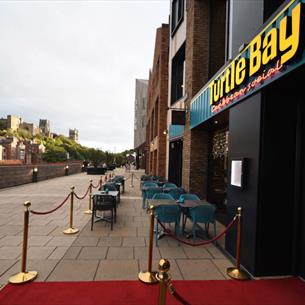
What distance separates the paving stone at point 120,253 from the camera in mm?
5231

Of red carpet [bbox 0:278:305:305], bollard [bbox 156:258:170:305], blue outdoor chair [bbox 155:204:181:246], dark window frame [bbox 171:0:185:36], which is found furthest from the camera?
dark window frame [bbox 171:0:185:36]

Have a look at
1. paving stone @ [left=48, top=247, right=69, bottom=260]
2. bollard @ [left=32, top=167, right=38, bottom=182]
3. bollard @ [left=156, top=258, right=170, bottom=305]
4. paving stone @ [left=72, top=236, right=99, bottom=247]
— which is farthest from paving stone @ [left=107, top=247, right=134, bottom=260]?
bollard @ [left=32, top=167, right=38, bottom=182]

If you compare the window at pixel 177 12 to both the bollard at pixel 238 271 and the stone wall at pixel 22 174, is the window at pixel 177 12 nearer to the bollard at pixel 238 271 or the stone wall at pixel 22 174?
the bollard at pixel 238 271

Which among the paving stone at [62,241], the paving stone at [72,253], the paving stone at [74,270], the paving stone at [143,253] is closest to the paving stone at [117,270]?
the paving stone at [74,270]

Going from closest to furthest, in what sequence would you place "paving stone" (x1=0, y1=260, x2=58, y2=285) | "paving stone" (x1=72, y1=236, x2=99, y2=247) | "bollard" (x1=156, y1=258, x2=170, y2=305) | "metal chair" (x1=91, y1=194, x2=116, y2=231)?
"bollard" (x1=156, y1=258, x2=170, y2=305) < "paving stone" (x1=0, y1=260, x2=58, y2=285) < "paving stone" (x1=72, y1=236, x2=99, y2=247) < "metal chair" (x1=91, y1=194, x2=116, y2=231)

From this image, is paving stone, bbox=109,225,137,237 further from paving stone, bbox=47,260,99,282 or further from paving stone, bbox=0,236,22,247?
paving stone, bbox=0,236,22,247

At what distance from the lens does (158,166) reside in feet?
59.3

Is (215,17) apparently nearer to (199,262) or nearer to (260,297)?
(199,262)

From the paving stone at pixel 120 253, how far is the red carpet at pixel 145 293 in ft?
3.59

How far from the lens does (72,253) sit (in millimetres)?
5340

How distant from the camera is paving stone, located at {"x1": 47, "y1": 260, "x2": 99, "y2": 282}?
4.25 m

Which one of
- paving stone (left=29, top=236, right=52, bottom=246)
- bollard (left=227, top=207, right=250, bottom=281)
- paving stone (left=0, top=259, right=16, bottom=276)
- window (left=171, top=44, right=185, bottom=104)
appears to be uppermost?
window (left=171, top=44, right=185, bottom=104)

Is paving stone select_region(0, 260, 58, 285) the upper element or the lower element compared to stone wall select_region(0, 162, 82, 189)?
lower

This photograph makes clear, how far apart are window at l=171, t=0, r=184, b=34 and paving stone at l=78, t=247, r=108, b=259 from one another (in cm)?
1275
